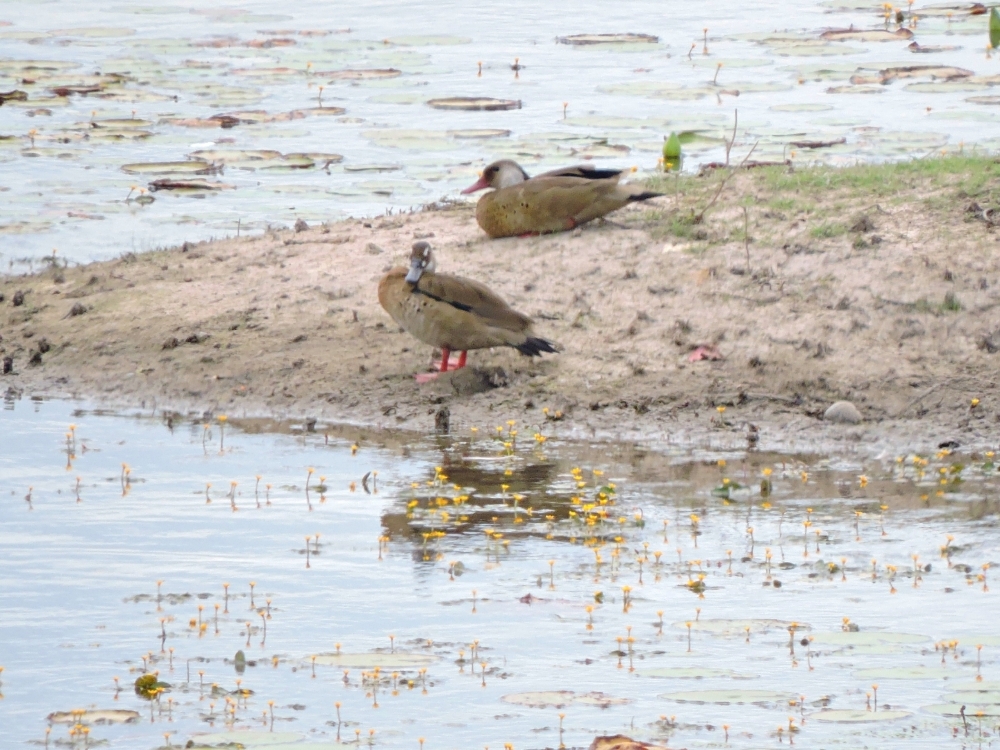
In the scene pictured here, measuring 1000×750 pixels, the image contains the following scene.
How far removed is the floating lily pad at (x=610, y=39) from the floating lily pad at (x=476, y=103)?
11.7 feet

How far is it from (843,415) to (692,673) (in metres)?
3.50

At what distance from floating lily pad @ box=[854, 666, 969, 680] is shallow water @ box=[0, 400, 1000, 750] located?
13mm

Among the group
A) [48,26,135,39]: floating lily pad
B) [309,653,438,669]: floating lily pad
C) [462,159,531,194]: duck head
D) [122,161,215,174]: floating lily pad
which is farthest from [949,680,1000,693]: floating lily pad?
[48,26,135,39]: floating lily pad

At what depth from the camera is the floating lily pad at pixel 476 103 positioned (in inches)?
639

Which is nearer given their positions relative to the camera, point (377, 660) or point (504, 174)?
point (377, 660)

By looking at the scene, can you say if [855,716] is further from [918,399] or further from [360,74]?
[360,74]

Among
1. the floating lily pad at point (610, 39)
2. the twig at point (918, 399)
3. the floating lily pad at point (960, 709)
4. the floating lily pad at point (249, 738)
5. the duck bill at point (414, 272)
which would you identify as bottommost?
the floating lily pad at point (249, 738)

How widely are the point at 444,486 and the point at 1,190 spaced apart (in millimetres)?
6946

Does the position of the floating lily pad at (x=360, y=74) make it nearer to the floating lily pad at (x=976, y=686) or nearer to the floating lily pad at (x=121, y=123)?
the floating lily pad at (x=121, y=123)

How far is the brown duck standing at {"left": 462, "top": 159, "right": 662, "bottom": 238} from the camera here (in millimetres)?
10883

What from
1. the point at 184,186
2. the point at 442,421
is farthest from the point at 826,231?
the point at 184,186

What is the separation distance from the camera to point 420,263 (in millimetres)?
9617

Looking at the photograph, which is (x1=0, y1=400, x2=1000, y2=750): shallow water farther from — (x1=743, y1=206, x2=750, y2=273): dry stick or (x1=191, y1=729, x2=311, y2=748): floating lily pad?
(x1=743, y1=206, x2=750, y2=273): dry stick

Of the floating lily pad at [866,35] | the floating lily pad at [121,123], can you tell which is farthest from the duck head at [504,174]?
the floating lily pad at [866,35]
